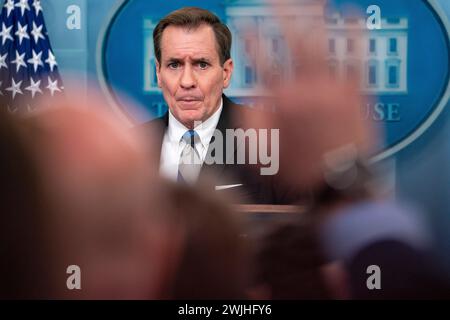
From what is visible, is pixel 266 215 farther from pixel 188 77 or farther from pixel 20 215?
pixel 20 215

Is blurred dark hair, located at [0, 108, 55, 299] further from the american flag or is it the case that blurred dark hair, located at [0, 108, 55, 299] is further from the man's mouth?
the man's mouth

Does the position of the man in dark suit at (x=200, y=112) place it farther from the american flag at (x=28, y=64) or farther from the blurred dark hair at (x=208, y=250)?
the american flag at (x=28, y=64)

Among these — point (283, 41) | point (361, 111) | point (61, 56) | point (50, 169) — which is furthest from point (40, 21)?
point (361, 111)

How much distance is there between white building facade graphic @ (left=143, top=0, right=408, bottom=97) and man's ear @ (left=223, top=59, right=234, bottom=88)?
0.07 ft

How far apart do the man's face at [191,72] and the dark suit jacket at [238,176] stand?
0.07 meters

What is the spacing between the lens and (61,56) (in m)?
2.42

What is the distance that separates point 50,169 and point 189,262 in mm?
734

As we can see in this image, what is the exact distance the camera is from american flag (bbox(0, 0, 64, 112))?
242cm

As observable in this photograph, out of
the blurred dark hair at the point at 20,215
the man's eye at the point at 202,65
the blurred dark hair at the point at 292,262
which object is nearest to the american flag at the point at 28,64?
the blurred dark hair at the point at 20,215

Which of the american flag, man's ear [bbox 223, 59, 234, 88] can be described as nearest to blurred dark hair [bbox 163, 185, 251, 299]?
man's ear [bbox 223, 59, 234, 88]

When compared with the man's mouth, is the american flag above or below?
above

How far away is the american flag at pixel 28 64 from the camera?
2416mm

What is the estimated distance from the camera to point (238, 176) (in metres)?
2.40
